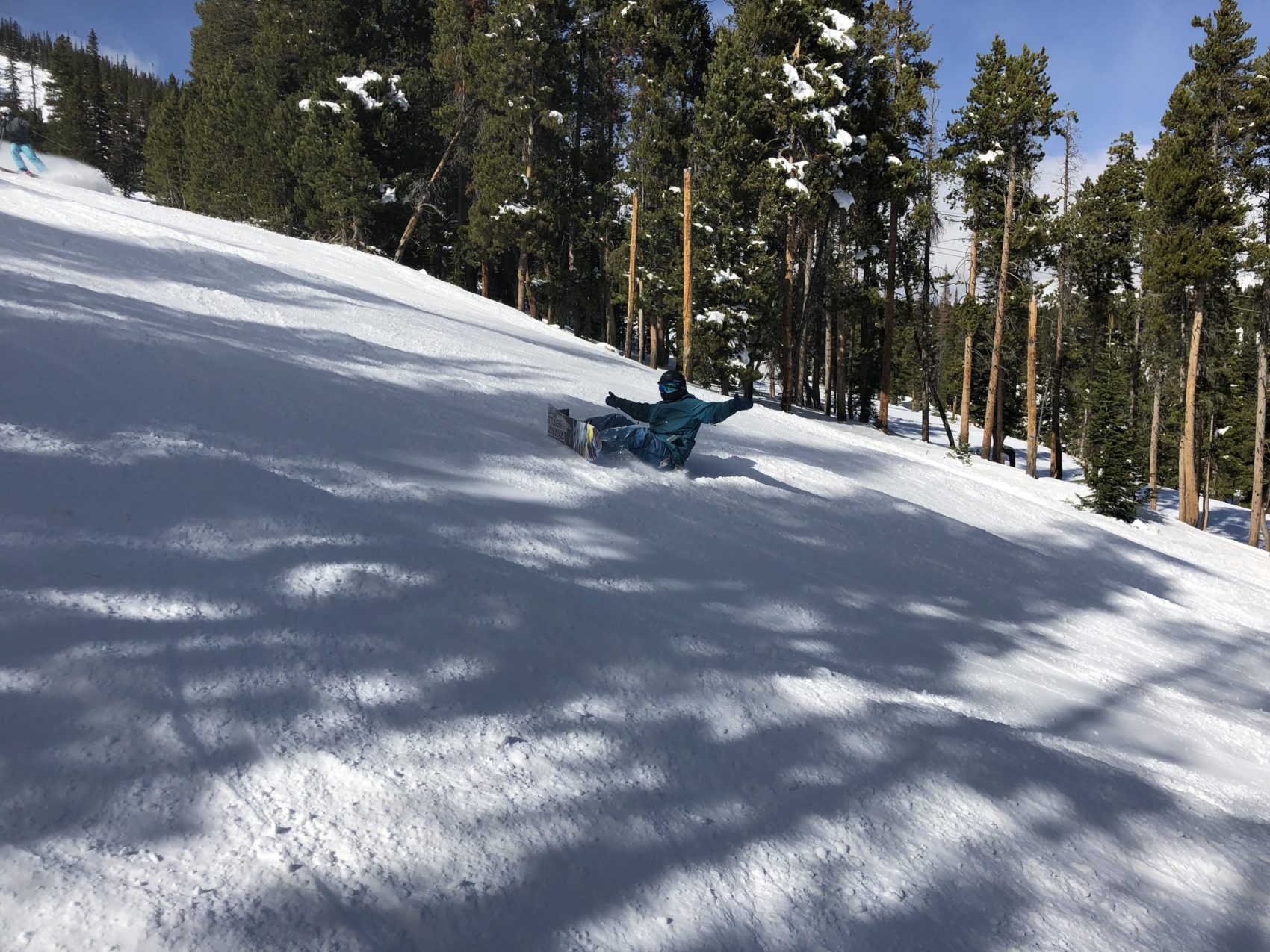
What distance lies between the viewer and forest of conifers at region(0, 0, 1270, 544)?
2112 cm

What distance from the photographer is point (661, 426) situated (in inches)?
261

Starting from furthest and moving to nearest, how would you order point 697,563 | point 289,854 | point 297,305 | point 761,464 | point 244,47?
point 244,47 < point 297,305 < point 761,464 < point 697,563 < point 289,854

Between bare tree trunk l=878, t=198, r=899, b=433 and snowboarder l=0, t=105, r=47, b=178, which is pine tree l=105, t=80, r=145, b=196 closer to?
snowboarder l=0, t=105, r=47, b=178

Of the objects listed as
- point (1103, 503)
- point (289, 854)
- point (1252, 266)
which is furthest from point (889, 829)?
point (1252, 266)

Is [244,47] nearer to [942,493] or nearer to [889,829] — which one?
[942,493]

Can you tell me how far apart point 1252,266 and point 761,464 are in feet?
72.3

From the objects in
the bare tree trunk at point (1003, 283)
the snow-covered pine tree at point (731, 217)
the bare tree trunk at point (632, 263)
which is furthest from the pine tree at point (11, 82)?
the bare tree trunk at point (1003, 283)

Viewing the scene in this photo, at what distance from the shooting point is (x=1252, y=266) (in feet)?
69.5

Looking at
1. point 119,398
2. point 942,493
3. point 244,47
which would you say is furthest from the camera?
point 244,47

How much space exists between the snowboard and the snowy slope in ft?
0.74

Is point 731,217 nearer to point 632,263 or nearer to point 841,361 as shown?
point 632,263

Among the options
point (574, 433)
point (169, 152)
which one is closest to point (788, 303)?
point (574, 433)

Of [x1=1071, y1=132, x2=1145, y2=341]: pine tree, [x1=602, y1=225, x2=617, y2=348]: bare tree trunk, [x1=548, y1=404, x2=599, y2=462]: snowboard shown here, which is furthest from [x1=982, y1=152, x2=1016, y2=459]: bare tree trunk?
[x1=548, y1=404, x2=599, y2=462]: snowboard

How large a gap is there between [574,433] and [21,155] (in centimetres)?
1786
